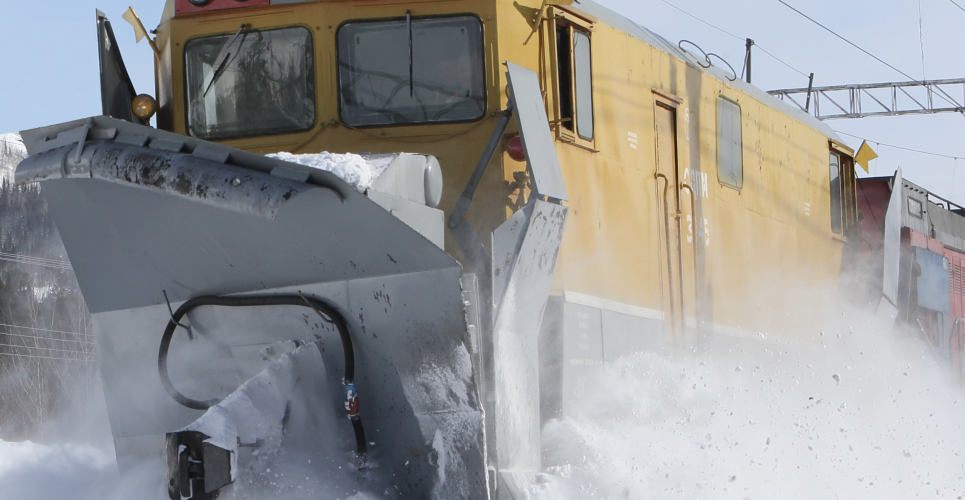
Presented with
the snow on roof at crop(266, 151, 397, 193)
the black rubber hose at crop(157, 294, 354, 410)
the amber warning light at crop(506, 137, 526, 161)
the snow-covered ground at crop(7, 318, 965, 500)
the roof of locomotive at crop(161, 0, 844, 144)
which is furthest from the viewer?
the roof of locomotive at crop(161, 0, 844, 144)

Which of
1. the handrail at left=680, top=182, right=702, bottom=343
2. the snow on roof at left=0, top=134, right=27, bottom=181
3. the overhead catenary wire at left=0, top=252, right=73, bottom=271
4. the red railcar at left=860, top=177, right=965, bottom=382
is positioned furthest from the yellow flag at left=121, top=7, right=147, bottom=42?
the snow on roof at left=0, top=134, right=27, bottom=181

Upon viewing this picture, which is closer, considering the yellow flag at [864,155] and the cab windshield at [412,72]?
the cab windshield at [412,72]

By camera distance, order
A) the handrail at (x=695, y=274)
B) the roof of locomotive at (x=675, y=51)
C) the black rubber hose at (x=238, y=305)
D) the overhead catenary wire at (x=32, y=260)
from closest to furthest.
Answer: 1. the black rubber hose at (x=238, y=305)
2. the roof of locomotive at (x=675, y=51)
3. the handrail at (x=695, y=274)
4. the overhead catenary wire at (x=32, y=260)

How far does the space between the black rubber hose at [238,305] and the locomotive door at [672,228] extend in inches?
98.9

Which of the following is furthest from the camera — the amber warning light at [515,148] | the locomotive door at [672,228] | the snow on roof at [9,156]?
the snow on roof at [9,156]

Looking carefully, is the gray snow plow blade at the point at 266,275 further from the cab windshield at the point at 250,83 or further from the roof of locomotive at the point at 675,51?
the roof of locomotive at the point at 675,51

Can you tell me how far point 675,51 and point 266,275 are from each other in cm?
373

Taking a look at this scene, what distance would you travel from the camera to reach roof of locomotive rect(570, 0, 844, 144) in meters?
5.33

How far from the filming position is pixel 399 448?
3.53 meters

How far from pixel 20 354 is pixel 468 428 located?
22.9 metres

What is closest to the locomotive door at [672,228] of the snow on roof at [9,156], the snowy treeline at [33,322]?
the snowy treeline at [33,322]

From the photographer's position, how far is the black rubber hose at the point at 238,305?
3.51 metres

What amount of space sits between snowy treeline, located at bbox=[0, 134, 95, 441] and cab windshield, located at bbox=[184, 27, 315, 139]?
18.0m

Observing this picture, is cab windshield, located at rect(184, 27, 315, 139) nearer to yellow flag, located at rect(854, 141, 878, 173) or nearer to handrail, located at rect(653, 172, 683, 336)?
handrail, located at rect(653, 172, 683, 336)
